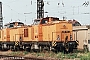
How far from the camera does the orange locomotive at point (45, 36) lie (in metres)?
20.4

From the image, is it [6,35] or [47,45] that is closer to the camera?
[47,45]

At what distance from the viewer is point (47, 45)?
69.7 feet

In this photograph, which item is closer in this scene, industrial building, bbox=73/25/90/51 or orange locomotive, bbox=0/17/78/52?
orange locomotive, bbox=0/17/78/52

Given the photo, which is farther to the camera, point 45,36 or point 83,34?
point 83,34

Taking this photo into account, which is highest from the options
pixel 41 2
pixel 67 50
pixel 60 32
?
pixel 41 2

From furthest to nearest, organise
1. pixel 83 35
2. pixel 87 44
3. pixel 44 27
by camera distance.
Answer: pixel 83 35
pixel 87 44
pixel 44 27

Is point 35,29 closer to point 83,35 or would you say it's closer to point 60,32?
point 60,32

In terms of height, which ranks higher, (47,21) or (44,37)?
(47,21)

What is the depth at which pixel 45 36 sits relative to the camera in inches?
859

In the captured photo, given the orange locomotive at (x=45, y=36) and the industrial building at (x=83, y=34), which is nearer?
the orange locomotive at (x=45, y=36)

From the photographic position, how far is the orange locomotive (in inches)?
804

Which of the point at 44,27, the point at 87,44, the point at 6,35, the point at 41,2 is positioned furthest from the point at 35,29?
the point at 41,2

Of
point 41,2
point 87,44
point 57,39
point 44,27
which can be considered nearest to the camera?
point 57,39

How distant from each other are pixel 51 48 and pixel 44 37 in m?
1.62
